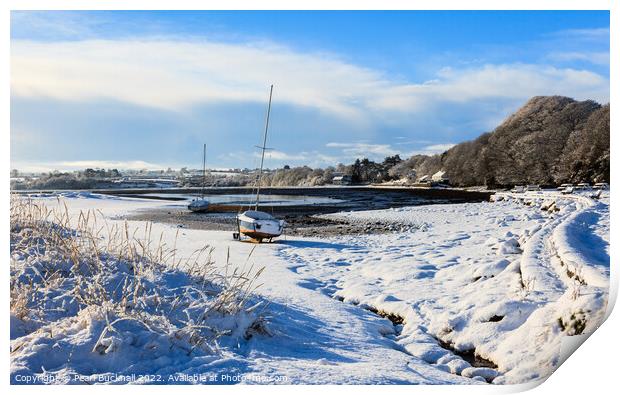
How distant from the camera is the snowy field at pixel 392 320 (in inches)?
118

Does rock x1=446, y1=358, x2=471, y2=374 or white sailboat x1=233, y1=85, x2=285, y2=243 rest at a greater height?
white sailboat x1=233, y1=85, x2=285, y2=243

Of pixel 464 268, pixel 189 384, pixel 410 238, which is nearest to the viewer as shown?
pixel 189 384

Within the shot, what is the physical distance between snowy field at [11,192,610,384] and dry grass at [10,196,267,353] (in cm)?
7

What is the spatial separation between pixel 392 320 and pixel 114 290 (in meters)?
2.42

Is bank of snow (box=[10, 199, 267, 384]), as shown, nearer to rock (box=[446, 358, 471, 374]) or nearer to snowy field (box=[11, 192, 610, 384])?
snowy field (box=[11, 192, 610, 384])

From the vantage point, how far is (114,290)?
364 centimetres

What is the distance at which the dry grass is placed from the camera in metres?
3.22

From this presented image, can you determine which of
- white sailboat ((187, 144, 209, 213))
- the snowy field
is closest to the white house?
the snowy field

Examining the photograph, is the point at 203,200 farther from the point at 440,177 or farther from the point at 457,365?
the point at 457,365

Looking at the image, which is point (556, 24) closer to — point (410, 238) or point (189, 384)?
point (189, 384)

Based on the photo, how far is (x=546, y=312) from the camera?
134 inches
